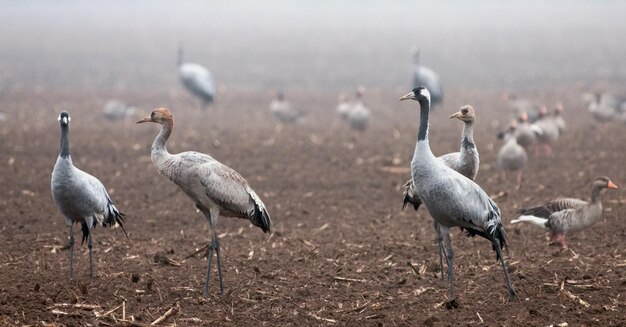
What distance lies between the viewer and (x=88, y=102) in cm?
2339

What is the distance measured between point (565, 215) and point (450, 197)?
2620 mm

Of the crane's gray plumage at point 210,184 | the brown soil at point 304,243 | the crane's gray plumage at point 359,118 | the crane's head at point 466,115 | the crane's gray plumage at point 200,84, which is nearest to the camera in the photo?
the brown soil at point 304,243

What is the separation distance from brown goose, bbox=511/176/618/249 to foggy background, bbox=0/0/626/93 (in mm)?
17825

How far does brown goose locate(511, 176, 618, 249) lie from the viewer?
9750 millimetres

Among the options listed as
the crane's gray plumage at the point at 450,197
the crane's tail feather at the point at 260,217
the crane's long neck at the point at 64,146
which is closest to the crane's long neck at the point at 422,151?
the crane's gray plumage at the point at 450,197

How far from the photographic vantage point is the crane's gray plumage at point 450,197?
768 centimetres

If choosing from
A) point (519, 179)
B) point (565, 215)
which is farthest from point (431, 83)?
point (565, 215)

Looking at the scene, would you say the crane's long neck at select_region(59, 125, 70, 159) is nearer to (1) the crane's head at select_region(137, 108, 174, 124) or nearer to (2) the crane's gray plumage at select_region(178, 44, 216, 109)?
(1) the crane's head at select_region(137, 108, 174, 124)

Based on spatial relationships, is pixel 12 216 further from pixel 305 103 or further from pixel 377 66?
pixel 377 66

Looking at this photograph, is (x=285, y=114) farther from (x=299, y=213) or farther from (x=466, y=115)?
(x=466, y=115)

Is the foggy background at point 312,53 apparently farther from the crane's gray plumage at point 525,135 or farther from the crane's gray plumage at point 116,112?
the crane's gray plumage at point 525,135

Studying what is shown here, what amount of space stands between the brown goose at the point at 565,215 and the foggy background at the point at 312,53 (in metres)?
17.8

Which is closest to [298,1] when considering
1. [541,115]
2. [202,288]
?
[541,115]

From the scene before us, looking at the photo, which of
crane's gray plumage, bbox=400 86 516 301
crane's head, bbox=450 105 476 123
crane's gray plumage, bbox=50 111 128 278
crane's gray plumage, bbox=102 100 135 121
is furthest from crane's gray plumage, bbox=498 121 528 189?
crane's gray plumage, bbox=102 100 135 121
